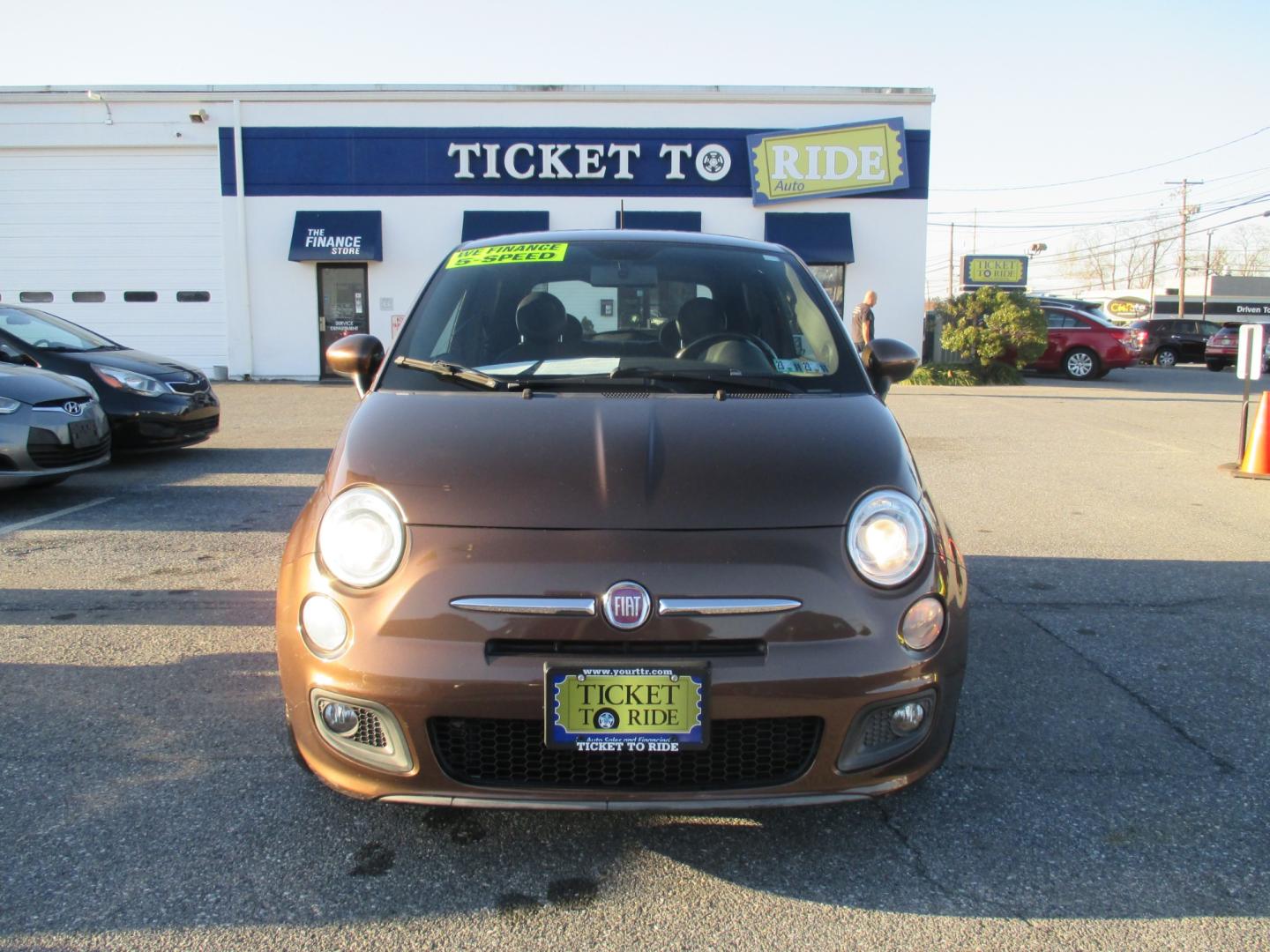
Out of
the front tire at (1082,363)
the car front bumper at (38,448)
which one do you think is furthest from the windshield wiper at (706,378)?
the front tire at (1082,363)

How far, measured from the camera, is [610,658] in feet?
7.14

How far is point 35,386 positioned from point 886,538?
6.26 meters

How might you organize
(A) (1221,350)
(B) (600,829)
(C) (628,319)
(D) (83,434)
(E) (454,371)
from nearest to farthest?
1. (B) (600,829)
2. (E) (454,371)
3. (C) (628,319)
4. (D) (83,434)
5. (A) (1221,350)

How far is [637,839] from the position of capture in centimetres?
255

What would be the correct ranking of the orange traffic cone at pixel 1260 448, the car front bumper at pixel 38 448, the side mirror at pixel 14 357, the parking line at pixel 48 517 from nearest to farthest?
1. the parking line at pixel 48 517
2. the car front bumper at pixel 38 448
3. the side mirror at pixel 14 357
4. the orange traffic cone at pixel 1260 448

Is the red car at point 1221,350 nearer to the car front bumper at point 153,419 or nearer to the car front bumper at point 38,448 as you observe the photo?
the car front bumper at point 153,419

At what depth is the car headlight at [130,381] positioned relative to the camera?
8.03 m

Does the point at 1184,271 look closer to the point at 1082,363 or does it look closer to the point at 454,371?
the point at 1082,363

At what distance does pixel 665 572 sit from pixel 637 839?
0.80 m

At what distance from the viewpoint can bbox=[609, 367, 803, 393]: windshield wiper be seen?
10.1ft

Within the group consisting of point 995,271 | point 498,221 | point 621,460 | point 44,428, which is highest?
point 498,221

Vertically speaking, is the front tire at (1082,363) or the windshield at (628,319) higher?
the windshield at (628,319)

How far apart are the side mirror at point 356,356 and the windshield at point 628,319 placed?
19 cm

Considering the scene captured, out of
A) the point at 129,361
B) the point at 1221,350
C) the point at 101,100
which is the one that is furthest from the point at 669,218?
the point at 1221,350
